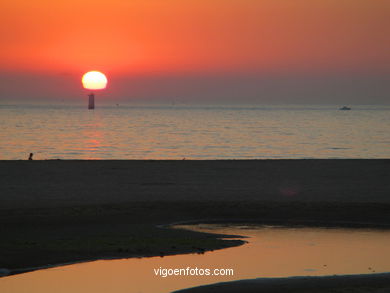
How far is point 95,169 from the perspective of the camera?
4566 cm

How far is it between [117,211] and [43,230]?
445 centimetres

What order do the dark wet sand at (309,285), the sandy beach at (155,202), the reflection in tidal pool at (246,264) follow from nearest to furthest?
the dark wet sand at (309,285), the reflection in tidal pool at (246,264), the sandy beach at (155,202)

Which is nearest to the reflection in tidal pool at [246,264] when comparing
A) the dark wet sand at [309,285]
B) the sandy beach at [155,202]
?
the dark wet sand at [309,285]

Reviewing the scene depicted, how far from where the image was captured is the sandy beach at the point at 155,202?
21062mm

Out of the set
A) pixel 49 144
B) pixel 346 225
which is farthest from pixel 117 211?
pixel 49 144

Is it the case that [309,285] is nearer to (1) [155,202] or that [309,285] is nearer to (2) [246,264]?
(2) [246,264]

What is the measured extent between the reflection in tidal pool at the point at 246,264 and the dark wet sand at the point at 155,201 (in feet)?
3.43

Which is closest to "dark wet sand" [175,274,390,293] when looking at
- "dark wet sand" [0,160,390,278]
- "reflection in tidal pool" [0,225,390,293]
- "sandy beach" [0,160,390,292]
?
"reflection in tidal pool" [0,225,390,293]

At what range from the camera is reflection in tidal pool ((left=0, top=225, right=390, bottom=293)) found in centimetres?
1638

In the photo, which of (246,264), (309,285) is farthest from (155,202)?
(309,285)

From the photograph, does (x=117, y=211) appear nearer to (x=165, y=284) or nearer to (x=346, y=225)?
(x=346, y=225)

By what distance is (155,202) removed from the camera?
97.1ft

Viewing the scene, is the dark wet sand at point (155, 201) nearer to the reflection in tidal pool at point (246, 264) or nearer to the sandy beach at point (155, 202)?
the sandy beach at point (155, 202)

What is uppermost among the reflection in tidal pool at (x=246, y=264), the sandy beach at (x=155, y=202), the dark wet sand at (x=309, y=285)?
the sandy beach at (x=155, y=202)
